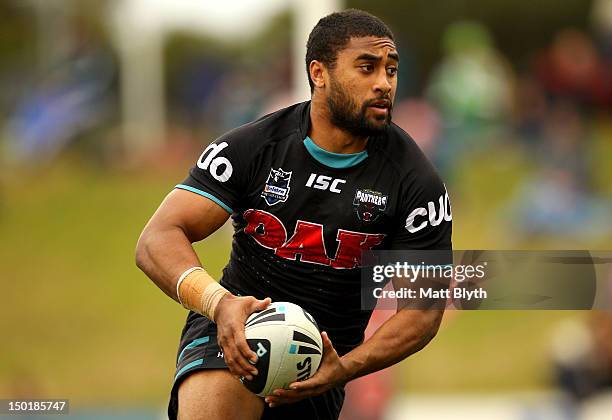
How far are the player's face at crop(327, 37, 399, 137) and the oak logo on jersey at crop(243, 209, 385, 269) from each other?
0.47m

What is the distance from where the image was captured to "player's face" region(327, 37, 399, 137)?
5.57 meters

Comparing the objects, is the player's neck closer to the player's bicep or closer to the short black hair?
the short black hair

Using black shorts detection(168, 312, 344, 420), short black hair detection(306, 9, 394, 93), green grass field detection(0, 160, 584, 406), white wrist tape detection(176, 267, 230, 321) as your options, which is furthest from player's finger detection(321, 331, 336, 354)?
green grass field detection(0, 160, 584, 406)

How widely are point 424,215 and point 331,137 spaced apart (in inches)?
21.4

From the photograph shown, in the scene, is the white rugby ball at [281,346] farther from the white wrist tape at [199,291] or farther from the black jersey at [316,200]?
the black jersey at [316,200]

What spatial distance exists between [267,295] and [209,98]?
66.8 feet

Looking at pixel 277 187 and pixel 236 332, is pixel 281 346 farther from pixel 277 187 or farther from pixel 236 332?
pixel 277 187

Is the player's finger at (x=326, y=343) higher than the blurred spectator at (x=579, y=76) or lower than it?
lower

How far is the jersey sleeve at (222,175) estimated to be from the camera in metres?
5.63

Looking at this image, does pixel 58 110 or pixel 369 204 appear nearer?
pixel 369 204

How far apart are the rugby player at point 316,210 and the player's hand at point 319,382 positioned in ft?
0.21

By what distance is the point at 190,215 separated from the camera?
5.59 m

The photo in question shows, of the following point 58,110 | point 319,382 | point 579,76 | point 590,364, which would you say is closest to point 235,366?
point 319,382

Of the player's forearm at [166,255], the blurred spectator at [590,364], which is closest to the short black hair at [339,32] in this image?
the player's forearm at [166,255]
